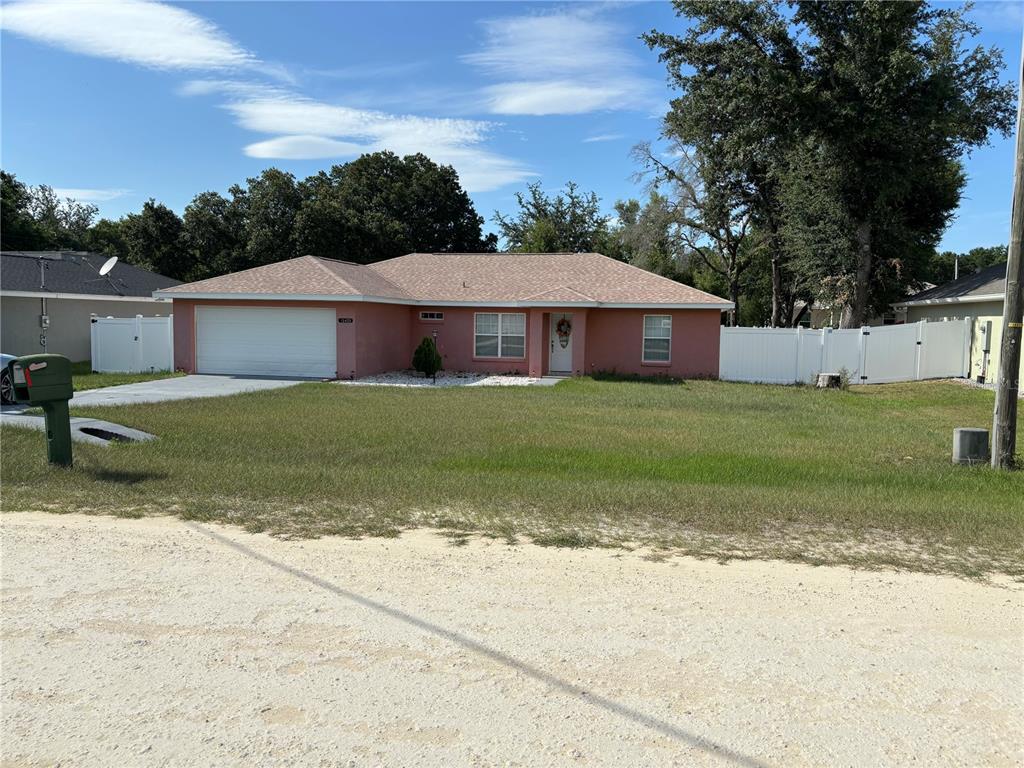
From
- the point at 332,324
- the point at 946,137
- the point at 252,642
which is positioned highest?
the point at 946,137

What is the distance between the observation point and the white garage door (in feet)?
76.2

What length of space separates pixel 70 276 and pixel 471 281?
1441 cm

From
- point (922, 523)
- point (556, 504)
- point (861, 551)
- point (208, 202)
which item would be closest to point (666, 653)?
point (861, 551)

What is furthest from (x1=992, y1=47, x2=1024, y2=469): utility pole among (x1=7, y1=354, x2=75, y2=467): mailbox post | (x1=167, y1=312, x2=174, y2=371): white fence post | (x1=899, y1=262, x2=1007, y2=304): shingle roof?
(x1=167, y1=312, x2=174, y2=371): white fence post

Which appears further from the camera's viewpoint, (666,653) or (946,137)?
(946,137)

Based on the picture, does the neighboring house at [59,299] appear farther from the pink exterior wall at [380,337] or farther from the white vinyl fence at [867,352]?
the white vinyl fence at [867,352]

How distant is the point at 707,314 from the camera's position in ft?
80.0

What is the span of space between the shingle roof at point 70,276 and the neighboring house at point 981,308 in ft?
92.5

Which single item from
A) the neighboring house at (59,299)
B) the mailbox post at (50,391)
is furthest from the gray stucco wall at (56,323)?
the mailbox post at (50,391)

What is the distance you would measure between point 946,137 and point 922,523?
2438 cm

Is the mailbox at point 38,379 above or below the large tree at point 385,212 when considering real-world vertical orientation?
below

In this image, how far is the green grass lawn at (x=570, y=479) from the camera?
664 centimetres

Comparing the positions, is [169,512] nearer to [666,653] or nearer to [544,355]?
[666,653]

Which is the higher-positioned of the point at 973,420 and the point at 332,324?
the point at 332,324
